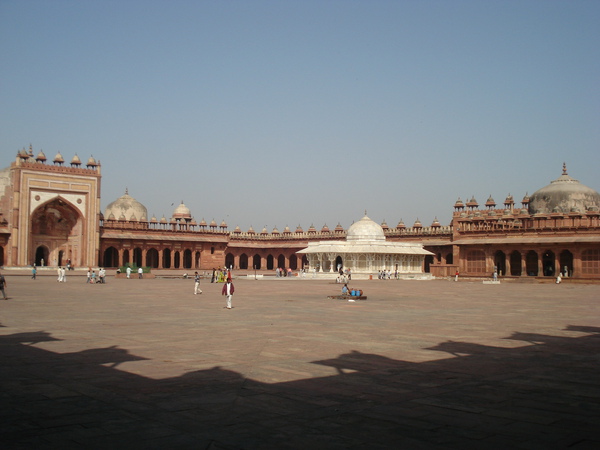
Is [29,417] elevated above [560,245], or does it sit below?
below

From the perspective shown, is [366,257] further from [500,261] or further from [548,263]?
[548,263]

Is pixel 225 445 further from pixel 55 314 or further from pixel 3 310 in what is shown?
pixel 3 310

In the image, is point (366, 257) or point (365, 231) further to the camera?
point (365, 231)

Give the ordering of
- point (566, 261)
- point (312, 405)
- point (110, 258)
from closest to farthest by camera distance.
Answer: point (312, 405), point (566, 261), point (110, 258)

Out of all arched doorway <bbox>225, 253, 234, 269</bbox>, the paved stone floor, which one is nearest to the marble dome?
arched doorway <bbox>225, 253, 234, 269</bbox>

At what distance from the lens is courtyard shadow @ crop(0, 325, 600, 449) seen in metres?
4.56

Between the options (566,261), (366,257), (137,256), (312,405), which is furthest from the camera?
(137,256)

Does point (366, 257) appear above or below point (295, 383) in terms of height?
above

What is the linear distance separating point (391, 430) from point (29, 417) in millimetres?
2950

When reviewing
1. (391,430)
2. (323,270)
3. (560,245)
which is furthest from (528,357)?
(323,270)

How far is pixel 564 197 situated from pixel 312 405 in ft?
163

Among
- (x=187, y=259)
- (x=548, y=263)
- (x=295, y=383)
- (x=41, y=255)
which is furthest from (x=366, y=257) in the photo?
(x=295, y=383)

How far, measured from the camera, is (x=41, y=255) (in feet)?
174

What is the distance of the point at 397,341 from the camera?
10008 millimetres
